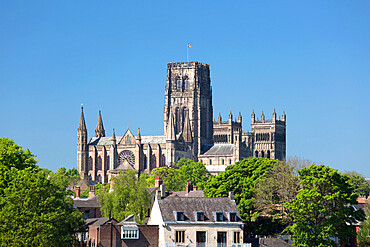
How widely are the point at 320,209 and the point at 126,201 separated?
24.9 meters

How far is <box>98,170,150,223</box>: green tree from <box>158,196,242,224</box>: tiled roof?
44.2 feet

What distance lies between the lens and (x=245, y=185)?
303 ft

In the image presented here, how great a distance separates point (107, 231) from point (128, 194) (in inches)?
885

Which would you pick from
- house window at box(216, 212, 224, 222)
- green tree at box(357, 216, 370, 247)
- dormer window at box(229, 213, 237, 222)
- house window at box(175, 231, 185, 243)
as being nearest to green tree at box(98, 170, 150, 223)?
house window at box(216, 212, 224, 222)

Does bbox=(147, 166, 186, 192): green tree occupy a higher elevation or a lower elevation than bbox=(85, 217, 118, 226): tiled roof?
higher

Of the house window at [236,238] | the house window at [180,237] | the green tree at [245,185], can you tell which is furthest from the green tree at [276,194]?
the house window at [180,237]

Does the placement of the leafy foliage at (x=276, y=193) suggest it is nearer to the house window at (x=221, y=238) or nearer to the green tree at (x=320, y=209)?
the green tree at (x=320, y=209)

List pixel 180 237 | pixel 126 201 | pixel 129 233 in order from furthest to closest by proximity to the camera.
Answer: pixel 126 201
pixel 180 237
pixel 129 233

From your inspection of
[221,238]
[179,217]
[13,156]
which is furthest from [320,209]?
[13,156]

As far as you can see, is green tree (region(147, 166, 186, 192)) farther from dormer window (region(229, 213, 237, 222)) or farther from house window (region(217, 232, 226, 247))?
house window (region(217, 232, 226, 247))

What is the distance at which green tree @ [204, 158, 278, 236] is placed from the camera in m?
90.2

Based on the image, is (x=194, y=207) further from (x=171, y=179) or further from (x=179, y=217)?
(x=171, y=179)

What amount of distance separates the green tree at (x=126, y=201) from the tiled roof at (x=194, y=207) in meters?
13.5

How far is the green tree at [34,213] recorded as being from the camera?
74.1m
